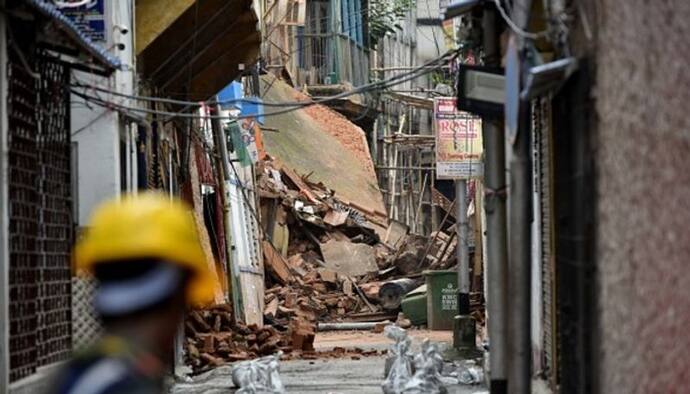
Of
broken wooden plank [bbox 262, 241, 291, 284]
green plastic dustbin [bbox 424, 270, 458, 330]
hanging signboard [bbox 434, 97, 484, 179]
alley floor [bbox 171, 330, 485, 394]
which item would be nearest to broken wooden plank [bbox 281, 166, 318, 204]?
broken wooden plank [bbox 262, 241, 291, 284]

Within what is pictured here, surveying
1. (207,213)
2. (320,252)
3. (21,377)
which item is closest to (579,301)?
(21,377)

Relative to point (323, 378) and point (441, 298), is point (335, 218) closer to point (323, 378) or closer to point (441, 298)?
point (441, 298)

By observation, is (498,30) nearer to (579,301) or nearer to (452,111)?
(579,301)

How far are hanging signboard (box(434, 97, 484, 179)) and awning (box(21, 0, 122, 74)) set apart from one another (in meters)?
9.55

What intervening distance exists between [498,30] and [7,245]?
4.37m

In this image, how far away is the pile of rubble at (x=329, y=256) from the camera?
3206 cm

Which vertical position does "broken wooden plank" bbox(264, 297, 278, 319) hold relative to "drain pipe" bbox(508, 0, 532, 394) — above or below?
below

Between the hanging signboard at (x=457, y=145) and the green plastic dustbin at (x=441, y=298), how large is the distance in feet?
12.6

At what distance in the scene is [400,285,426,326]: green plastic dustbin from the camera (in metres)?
29.0

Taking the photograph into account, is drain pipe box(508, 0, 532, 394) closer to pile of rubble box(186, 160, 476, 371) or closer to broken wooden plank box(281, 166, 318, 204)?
pile of rubble box(186, 160, 476, 371)

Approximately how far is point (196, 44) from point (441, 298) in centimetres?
872

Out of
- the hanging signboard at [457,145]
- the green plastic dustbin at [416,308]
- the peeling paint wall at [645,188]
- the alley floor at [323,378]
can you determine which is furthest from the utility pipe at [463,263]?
the peeling paint wall at [645,188]

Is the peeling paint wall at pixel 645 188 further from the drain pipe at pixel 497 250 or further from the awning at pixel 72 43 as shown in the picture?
the awning at pixel 72 43

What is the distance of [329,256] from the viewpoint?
121 feet
